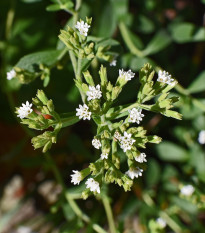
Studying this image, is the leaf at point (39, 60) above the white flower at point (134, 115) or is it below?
above

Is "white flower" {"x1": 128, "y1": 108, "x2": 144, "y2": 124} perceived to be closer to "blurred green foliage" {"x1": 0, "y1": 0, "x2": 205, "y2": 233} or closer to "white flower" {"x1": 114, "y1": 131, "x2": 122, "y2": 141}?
"white flower" {"x1": 114, "y1": 131, "x2": 122, "y2": 141}

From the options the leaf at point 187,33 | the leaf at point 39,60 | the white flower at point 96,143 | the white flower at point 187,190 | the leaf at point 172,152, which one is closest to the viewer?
the white flower at point 96,143

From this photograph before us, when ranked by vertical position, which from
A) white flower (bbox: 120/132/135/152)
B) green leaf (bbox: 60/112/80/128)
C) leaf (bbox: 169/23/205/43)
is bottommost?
leaf (bbox: 169/23/205/43)

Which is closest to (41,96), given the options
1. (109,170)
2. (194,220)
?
(109,170)

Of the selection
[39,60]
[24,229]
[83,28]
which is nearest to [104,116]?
[83,28]

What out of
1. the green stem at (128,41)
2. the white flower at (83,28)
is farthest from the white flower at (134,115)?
the green stem at (128,41)

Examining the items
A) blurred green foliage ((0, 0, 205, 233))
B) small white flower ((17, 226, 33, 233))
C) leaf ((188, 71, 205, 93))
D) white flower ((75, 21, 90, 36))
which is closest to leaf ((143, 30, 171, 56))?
blurred green foliage ((0, 0, 205, 233))

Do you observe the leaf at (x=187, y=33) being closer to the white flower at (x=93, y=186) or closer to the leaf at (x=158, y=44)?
the leaf at (x=158, y=44)
